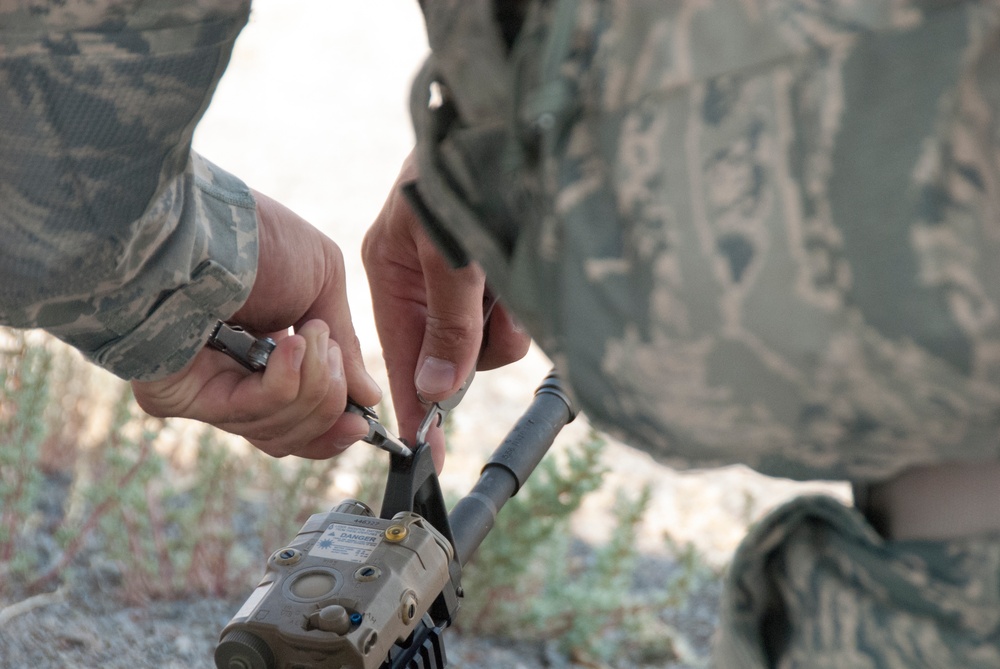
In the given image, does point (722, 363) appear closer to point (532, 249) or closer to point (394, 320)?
point (532, 249)

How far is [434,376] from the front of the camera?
1.39 m

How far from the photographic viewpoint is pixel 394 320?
4.72 ft

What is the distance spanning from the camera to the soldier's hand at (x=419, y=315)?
1.31 meters

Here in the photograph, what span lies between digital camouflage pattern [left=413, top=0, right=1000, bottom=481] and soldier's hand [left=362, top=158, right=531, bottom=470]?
1.93 feet

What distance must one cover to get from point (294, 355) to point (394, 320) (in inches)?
6.4

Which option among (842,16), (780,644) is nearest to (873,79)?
(842,16)

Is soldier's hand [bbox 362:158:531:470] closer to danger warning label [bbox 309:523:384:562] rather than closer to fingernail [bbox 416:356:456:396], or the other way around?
fingernail [bbox 416:356:456:396]

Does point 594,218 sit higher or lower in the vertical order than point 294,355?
higher

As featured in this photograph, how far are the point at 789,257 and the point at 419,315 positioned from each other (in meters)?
0.86

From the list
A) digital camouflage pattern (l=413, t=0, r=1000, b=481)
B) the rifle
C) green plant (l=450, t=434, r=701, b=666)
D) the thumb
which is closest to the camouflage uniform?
digital camouflage pattern (l=413, t=0, r=1000, b=481)

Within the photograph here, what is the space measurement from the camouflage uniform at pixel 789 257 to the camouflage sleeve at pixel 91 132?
0.44 metres

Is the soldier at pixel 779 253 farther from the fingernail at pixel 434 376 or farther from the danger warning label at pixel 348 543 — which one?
the fingernail at pixel 434 376

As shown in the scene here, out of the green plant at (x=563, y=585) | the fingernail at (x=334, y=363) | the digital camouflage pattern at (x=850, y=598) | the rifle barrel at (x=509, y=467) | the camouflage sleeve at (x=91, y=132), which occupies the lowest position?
the green plant at (x=563, y=585)

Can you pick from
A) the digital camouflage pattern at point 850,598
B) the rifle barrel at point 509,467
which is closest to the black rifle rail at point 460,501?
the rifle barrel at point 509,467
